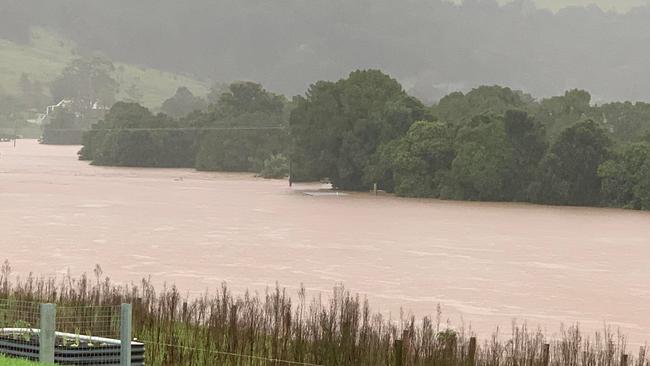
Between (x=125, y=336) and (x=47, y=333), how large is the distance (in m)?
1.01

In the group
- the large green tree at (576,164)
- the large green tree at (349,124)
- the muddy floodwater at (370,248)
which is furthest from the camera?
the large green tree at (349,124)

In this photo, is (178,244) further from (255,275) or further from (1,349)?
(1,349)

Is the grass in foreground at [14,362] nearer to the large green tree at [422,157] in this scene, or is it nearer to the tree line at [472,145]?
the tree line at [472,145]

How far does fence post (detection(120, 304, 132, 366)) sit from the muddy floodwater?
61.6ft

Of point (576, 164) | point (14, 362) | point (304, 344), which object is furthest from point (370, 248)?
point (14, 362)

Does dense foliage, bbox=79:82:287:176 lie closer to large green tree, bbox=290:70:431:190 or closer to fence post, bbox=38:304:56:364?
large green tree, bbox=290:70:431:190

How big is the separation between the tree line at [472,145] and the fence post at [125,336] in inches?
2849

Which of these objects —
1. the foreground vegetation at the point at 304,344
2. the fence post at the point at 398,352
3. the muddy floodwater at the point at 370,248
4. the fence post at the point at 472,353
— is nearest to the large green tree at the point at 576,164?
the muddy floodwater at the point at 370,248

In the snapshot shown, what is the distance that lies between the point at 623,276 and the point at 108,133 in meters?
116

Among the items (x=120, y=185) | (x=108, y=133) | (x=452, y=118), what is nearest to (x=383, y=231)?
(x=452, y=118)

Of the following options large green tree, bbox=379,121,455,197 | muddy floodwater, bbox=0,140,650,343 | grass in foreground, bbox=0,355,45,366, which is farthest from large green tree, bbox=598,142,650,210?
grass in foreground, bbox=0,355,45,366

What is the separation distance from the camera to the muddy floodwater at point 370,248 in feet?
139

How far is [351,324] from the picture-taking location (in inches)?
980

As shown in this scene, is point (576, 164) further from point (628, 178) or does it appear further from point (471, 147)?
point (471, 147)
